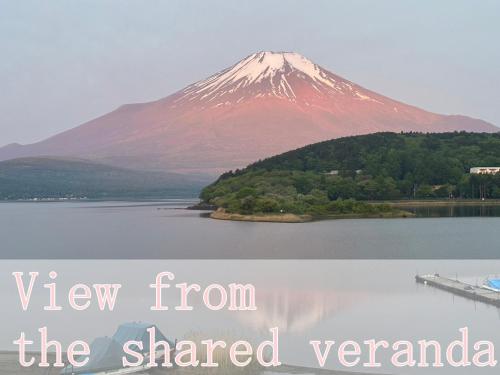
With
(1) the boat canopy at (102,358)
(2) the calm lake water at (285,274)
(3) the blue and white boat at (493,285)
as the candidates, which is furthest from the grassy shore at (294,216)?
(1) the boat canopy at (102,358)

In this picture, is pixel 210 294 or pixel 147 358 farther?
pixel 210 294

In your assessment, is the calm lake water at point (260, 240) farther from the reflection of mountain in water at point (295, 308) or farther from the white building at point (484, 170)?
the white building at point (484, 170)

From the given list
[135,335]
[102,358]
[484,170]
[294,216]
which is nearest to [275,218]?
[294,216]

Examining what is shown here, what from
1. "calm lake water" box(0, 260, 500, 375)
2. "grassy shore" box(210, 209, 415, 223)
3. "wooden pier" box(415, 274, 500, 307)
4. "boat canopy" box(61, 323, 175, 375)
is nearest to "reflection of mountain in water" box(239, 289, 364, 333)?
"calm lake water" box(0, 260, 500, 375)

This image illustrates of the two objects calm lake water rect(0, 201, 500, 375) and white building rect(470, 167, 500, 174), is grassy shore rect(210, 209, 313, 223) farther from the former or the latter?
white building rect(470, 167, 500, 174)

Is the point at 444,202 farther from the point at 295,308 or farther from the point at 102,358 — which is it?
the point at 102,358

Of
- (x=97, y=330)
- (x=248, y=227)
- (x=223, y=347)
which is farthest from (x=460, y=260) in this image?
(x=248, y=227)

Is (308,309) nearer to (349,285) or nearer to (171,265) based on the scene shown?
(349,285)
